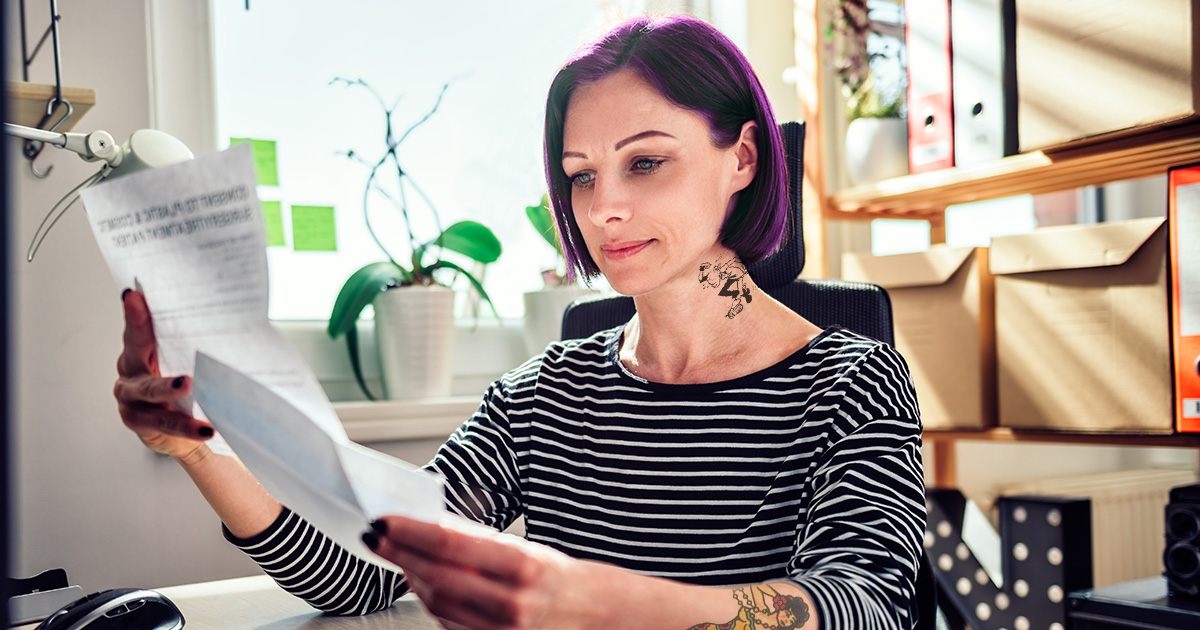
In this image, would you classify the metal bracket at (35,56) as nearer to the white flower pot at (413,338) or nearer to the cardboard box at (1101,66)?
the white flower pot at (413,338)

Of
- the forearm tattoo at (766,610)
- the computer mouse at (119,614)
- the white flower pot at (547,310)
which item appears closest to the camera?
the forearm tattoo at (766,610)

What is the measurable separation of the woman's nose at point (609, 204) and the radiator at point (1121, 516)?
174cm

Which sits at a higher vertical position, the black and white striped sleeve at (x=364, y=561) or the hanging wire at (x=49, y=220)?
the hanging wire at (x=49, y=220)

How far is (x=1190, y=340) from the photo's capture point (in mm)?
1214

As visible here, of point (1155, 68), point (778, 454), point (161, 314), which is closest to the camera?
point (161, 314)

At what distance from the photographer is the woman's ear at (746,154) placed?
3.04ft

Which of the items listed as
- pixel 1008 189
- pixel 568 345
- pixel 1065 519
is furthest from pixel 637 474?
pixel 1008 189

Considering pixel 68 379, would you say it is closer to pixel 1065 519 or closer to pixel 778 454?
pixel 778 454

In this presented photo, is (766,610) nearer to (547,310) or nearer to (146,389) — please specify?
(146,389)

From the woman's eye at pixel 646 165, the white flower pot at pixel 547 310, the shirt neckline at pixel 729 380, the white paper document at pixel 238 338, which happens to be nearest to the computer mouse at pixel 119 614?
the white paper document at pixel 238 338

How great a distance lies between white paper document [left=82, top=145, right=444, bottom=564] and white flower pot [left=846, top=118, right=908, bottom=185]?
1.45 meters

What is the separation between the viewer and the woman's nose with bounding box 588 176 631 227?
852 mm

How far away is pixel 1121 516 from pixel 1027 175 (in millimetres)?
1317

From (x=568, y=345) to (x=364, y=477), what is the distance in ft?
2.04
